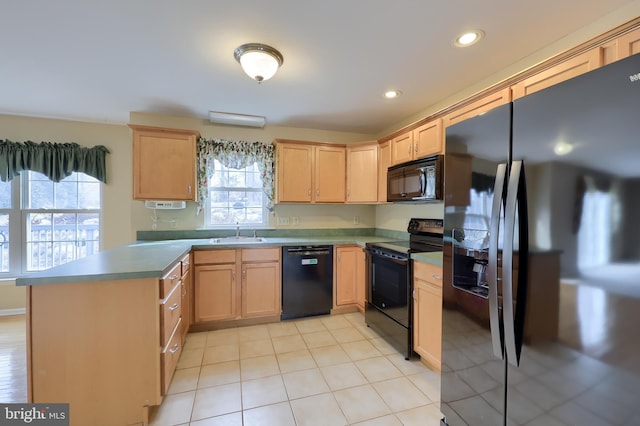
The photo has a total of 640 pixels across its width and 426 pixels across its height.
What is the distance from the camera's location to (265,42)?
1.91m

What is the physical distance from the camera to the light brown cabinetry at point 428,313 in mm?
2041

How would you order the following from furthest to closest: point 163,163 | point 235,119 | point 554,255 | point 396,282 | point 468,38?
point 235,119, point 163,163, point 396,282, point 468,38, point 554,255

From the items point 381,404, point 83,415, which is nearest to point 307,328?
point 381,404

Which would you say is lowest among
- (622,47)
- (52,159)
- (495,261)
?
(495,261)

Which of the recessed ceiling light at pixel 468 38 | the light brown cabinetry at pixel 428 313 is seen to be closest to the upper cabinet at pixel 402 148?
the recessed ceiling light at pixel 468 38

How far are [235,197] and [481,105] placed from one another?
2986 mm

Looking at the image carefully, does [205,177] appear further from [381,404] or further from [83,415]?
[381,404]

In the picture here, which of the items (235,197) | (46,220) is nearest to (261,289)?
(235,197)

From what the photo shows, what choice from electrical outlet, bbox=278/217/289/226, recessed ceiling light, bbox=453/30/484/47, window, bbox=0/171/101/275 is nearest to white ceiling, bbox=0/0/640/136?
recessed ceiling light, bbox=453/30/484/47

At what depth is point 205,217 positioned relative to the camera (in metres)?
3.54

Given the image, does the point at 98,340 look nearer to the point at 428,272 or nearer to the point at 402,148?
the point at 428,272

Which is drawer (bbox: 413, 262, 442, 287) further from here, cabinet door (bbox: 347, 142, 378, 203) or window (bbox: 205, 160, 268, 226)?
window (bbox: 205, 160, 268, 226)

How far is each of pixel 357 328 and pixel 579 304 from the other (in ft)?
7.65

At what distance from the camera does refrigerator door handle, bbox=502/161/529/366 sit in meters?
1.12
